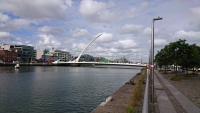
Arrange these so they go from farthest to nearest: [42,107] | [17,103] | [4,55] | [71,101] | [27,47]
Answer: [27,47]
[4,55]
[71,101]
[17,103]
[42,107]

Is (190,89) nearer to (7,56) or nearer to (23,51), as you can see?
(7,56)

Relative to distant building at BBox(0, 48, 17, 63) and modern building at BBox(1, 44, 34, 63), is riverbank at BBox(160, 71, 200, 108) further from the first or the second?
modern building at BBox(1, 44, 34, 63)

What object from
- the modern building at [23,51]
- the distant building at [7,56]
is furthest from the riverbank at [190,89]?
the modern building at [23,51]

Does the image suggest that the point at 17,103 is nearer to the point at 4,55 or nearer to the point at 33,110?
the point at 33,110

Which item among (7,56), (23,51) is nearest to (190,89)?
(7,56)

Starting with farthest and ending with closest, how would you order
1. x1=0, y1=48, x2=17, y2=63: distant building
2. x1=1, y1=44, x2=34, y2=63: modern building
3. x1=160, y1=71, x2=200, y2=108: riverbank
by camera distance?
x1=1, y1=44, x2=34, y2=63: modern building
x1=0, y1=48, x2=17, y2=63: distant building
x1=160, y1=71, x2=200, y2=108: riverbank

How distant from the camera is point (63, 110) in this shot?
658 inches

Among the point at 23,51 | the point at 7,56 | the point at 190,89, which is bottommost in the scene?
the point at 190,89

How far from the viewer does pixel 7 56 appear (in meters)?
146

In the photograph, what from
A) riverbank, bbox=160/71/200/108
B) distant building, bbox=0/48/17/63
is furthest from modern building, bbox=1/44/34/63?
riverbank, bbox=160/71/200/108

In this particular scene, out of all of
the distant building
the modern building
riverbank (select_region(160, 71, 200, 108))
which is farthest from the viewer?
the modern building

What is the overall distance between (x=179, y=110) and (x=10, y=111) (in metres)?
13.9

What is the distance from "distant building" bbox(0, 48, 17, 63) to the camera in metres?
142

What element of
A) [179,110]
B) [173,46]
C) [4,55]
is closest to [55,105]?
[179,110]
